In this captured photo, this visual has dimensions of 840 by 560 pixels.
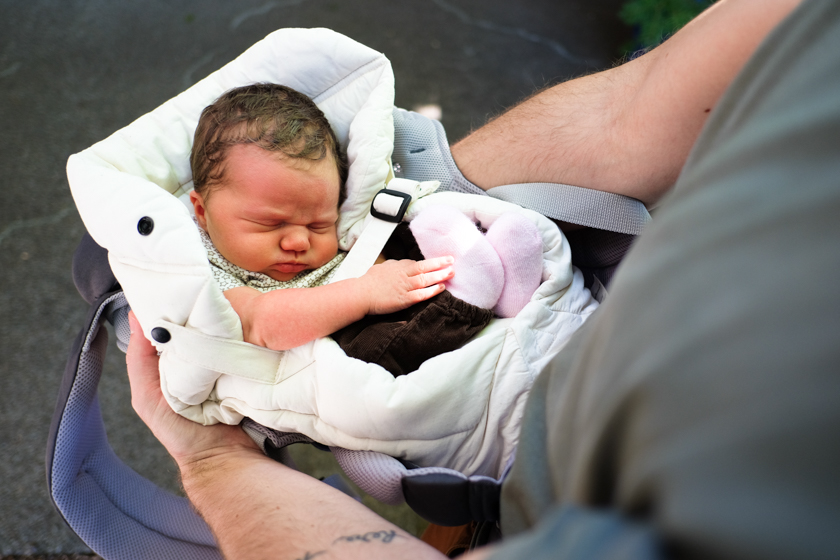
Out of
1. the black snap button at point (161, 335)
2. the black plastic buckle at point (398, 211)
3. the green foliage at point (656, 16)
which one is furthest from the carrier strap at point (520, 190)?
the green foliage at point (656, 16)

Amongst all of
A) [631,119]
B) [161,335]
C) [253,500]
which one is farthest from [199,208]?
[631,119]

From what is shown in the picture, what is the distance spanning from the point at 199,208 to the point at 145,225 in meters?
0.20

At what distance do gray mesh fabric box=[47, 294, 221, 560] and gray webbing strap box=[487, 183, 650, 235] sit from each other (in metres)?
0.72

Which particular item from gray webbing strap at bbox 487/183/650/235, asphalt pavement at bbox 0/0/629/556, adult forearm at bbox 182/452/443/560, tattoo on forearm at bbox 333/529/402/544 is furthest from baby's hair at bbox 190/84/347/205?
asphalt pavement at bbox 0/0/629/556

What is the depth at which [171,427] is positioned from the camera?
84 centimetres

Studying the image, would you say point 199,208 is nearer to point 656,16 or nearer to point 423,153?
point 423,153

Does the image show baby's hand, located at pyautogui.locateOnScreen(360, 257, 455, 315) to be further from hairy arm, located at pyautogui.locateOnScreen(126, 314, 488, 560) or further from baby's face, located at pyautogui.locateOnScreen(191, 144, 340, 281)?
hairy arm, located at pyautogui.locateOnScreen(126, 314, 488, 560)

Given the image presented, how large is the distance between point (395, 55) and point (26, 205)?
4.71 ft

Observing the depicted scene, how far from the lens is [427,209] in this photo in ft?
2.90

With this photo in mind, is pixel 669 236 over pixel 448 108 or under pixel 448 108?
over

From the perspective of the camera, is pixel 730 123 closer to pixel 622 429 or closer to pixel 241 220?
pixel 622 429

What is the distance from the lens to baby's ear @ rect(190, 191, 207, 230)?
3.07ft

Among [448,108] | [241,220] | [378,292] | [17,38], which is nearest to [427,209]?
[378,292]

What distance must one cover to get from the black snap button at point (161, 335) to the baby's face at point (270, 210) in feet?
0.66
